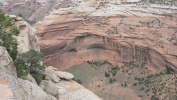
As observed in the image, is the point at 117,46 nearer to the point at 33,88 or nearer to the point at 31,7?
the point at 33,88

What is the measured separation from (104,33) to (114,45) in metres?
3.78

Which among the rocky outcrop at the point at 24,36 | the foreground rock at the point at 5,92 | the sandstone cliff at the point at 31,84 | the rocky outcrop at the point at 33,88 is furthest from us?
the rocky outcrop at the point at 24,36

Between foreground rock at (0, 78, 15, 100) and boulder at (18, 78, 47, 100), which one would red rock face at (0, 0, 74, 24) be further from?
foreground rock at (0, 78, 15, 100)

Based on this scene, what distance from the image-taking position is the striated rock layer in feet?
160

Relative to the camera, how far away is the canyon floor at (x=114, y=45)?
44688 millimetres

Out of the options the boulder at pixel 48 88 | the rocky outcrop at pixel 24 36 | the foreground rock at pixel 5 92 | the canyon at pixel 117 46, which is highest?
the foreground rock at pixel 5 92

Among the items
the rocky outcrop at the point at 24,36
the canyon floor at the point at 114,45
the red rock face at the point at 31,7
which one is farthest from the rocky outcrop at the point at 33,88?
the red rock face at the point at 31,7

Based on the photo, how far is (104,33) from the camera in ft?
172

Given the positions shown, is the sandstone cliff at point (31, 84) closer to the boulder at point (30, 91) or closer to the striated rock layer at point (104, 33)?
the boulder at point (30, 91)

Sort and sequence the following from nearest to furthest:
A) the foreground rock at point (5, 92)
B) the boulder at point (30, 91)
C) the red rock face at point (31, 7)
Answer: the foreground rock at point (5, 92), the boulder at point (30, 91), the red rock face at point (31, 7)

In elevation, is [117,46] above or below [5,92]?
below

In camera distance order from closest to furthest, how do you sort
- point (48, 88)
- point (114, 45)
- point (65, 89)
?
point (48, 88) < point (65, 89) < point (114, 45)

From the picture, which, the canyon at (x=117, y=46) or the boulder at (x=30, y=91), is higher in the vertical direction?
the boulder at (x=30, y=91)

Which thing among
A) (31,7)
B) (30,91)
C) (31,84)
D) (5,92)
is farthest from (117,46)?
(31,7)
